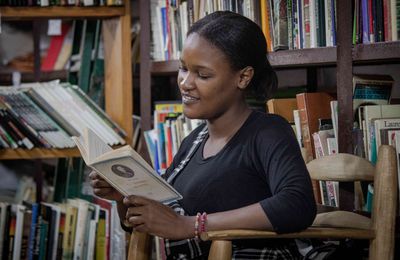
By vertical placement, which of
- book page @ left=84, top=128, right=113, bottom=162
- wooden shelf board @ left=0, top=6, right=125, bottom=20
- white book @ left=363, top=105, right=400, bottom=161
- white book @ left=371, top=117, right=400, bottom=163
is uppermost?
wooden shelf board @ left=0, top=6, right=125, bottom=20

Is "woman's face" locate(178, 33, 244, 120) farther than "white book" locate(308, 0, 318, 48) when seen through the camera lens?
No

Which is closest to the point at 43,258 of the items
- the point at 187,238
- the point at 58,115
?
the point at 58,115

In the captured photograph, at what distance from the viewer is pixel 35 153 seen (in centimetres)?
291

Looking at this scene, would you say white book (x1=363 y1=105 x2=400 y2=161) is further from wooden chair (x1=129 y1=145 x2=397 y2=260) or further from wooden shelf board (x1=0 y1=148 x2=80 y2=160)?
wooden shelf board (x1=0 y1=148 x2=80 y2=160)

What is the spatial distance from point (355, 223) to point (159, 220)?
493 millimetres

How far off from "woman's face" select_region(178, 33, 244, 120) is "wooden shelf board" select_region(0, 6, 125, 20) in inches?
45.8

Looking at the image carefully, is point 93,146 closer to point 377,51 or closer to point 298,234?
point 298,234

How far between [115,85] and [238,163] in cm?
136

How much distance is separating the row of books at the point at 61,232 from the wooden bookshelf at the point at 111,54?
0.23 m

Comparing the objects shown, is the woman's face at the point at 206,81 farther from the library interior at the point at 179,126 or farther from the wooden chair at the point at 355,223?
the wooden chair at the point at 355,223

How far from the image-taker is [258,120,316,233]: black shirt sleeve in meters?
1.64

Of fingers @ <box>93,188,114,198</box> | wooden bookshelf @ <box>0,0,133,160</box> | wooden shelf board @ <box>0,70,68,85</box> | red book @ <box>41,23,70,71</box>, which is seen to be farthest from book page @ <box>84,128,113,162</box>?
red book @ <box>41,23,70,71</box>

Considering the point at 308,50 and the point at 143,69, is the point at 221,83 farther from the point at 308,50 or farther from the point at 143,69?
the point at 143,69

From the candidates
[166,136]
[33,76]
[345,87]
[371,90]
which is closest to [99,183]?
[345,87]
